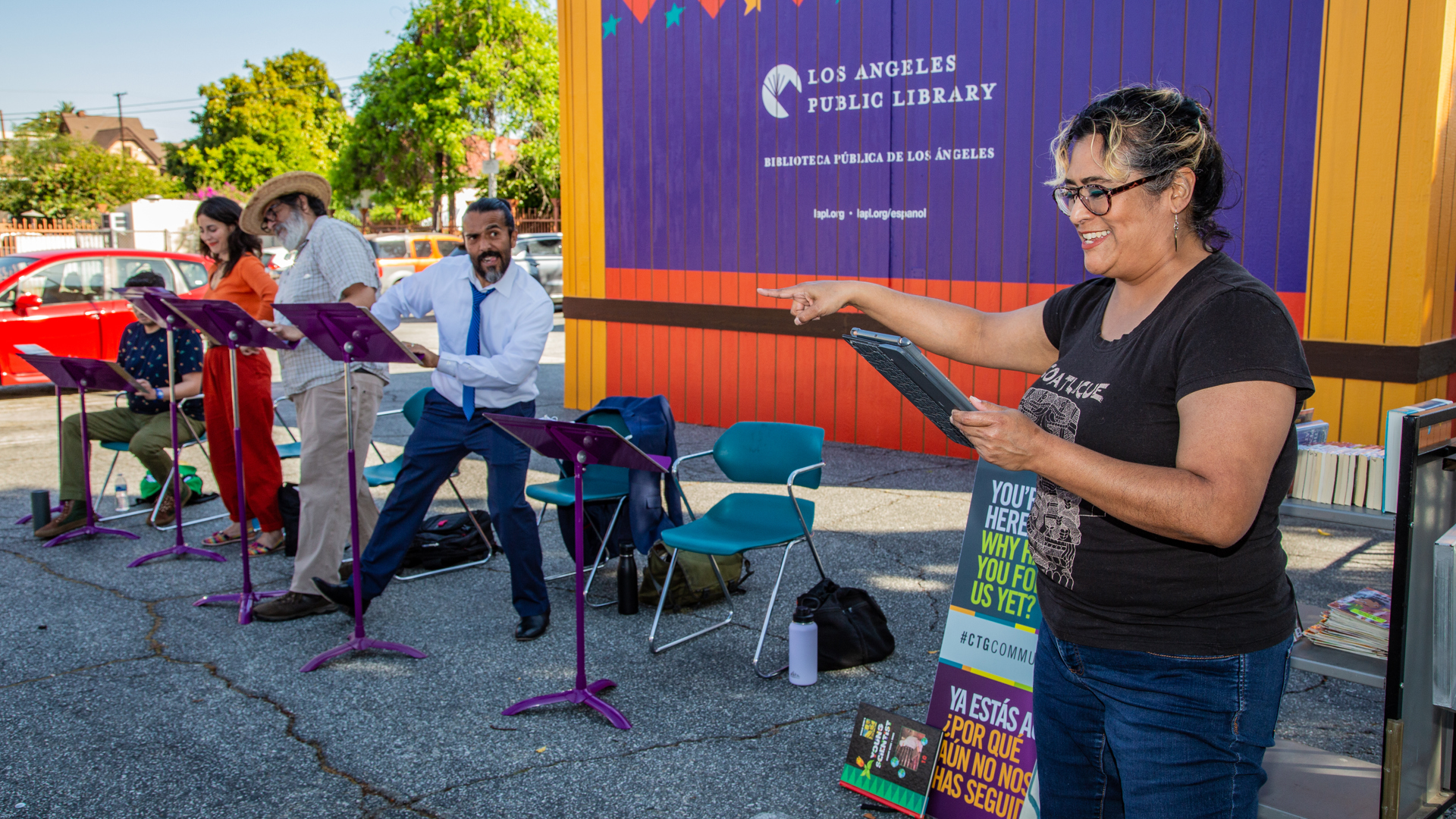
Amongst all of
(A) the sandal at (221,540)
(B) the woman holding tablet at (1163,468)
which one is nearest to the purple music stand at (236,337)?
(A) the sandal at (221,540)

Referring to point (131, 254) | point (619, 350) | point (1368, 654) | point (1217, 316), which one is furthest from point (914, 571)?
point (131, 254)

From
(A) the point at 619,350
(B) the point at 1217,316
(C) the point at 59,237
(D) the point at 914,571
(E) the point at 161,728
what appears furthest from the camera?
(C) the point at 59,237

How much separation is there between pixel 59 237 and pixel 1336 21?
1377 inches

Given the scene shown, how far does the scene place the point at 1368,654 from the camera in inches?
103

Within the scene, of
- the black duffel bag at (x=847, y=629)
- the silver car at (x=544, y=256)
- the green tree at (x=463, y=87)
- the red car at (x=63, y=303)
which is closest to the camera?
the black duffel bag at (x=847, y=629)

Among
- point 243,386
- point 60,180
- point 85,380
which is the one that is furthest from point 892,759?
point 60,180

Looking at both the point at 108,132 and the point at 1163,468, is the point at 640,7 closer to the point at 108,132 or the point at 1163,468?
the point at 1163,468

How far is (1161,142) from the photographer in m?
1.60

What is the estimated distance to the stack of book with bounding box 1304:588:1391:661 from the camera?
2600 millimetres

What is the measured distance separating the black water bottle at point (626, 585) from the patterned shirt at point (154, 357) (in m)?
3.24

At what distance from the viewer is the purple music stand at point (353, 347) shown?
148 inches

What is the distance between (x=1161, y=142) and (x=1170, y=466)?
495mm

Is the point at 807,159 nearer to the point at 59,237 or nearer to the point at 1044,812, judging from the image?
the point at 1044,812

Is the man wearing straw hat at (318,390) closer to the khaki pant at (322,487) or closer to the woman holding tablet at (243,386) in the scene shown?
the khaki pant at (322,487)
